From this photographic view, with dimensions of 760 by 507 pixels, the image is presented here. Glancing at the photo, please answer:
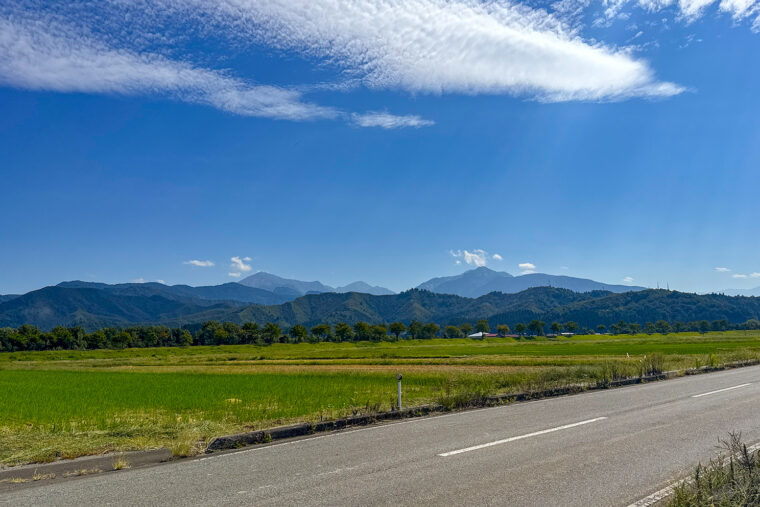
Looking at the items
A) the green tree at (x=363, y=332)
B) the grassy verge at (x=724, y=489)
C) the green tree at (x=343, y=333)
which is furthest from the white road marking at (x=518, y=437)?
the green tree at (x=343, y=333)

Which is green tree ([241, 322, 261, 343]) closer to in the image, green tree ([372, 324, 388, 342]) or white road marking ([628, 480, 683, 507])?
green tree ([372, 324, 388, 342])

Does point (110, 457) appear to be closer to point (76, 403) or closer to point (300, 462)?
point (300, 462)

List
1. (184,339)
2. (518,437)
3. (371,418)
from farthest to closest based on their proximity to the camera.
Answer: (184,339) < (371,418) < (518,437)

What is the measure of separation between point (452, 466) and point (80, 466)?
6.47 meters

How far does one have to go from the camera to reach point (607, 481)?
7141 millimetres

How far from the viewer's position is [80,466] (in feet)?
28.9

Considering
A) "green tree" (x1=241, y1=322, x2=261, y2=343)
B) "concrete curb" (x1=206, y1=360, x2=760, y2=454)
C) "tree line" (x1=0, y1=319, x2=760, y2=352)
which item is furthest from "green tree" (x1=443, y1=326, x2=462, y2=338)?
"concrete curb" (x1=206, y1=360, x2=760, y2=454)

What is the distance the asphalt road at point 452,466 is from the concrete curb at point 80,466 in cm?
63

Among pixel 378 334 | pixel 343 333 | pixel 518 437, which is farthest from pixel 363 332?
pixel 518 437

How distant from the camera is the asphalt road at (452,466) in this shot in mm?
6656

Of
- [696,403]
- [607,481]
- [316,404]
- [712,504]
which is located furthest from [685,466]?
[316,404]

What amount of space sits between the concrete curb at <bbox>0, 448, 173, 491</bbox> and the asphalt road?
63cm

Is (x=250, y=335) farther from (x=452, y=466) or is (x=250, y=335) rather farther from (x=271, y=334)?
(x=452, y=466)

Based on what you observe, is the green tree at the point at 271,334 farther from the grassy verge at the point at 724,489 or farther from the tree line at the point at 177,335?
the grassy verge at the point at 724,489
